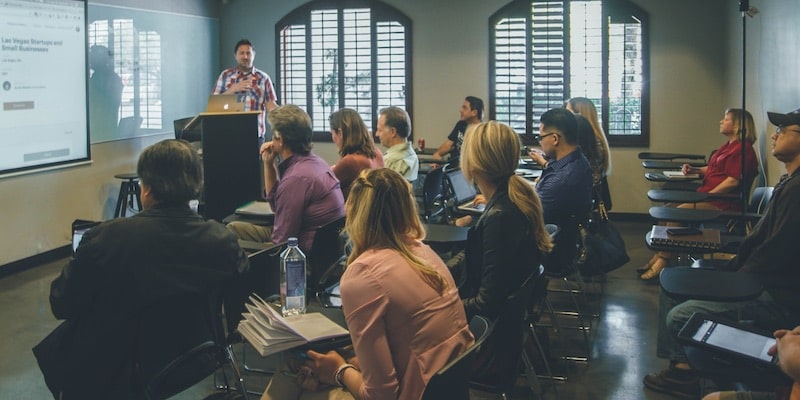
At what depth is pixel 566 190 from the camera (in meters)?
4.52

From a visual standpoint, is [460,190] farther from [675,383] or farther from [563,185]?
[675,383]

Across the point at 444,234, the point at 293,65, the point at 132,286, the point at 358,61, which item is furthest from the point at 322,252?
the point at 293,65

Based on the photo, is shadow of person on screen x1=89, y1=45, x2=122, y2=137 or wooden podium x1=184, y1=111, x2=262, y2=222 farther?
shadow of person on screen x1=89, y1=45, x2=122, y2=137

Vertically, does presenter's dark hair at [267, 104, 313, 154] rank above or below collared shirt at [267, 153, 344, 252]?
above

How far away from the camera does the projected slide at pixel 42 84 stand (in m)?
6.04

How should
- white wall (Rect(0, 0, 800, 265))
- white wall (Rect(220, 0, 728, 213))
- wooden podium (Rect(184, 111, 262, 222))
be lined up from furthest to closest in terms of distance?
white wall (Rect(220, 0, 728, 213)) → white wall (Rect(0, 0, 800, 265)) → wooden podium (Rect(184, 111, 262, 222))

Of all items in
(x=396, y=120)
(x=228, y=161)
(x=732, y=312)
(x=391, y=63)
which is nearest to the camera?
(x=732, y=312)

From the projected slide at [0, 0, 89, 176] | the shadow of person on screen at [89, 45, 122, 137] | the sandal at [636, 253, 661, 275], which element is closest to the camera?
the projected slide at [0, 0, 89, 176]

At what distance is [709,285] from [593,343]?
62.9 inches

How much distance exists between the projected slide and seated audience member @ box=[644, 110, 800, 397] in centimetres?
482

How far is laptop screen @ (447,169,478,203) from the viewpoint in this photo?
5477mm

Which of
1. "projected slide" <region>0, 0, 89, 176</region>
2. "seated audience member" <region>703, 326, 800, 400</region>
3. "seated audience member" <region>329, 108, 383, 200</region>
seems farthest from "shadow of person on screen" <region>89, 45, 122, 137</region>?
"seated audience member" <region>703, 326, 800, 400</region>

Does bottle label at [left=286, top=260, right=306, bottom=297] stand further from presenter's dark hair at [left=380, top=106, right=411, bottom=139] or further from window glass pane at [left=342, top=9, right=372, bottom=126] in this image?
window glass pane at [left=342, top=9, right=372, bottom=126]

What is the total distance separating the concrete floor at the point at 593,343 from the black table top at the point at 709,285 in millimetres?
829
